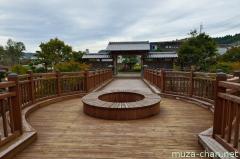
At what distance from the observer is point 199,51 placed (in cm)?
1766

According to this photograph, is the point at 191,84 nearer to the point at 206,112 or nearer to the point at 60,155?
the point at 206,112

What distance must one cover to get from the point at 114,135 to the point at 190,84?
3613mm

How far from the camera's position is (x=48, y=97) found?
5.93 metres

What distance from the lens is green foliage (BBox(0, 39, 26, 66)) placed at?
96.0 feet

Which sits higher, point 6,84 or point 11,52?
point 11,52

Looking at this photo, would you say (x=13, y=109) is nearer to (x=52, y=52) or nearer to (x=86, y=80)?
(x=86, y=80)

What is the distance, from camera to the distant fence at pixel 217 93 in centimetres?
237

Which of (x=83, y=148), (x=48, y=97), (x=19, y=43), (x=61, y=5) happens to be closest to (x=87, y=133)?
(x=83, y=148)

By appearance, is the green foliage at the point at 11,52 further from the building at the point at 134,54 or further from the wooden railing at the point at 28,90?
the wooden railing at the point at 28,90

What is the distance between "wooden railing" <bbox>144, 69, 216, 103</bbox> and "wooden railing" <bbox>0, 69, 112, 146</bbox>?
317 cm

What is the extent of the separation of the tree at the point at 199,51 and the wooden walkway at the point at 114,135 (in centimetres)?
1409

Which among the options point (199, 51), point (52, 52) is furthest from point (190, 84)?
point (52, 52)

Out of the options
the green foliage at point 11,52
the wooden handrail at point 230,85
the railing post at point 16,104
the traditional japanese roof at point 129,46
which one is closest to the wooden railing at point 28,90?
the railing post at point 16,104

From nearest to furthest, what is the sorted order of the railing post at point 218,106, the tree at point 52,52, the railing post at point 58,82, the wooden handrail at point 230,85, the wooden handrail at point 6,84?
the wooden handrail at point 230,85 < the wooden handrail at point 6,84 < the railing post at point 218,106 < the railing post at point 58,82 < the tree at point 52,52
